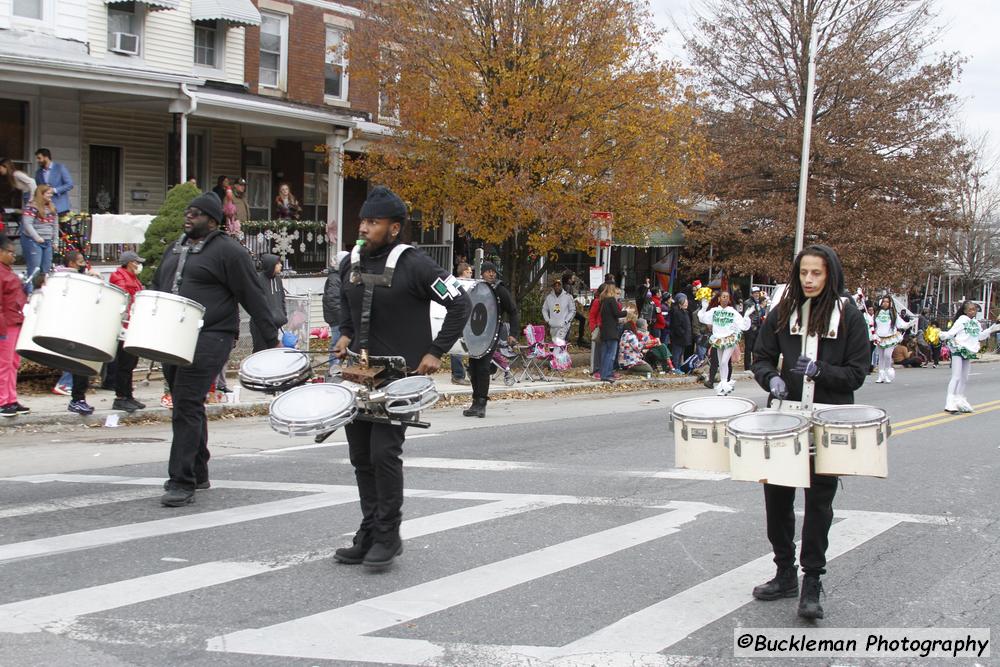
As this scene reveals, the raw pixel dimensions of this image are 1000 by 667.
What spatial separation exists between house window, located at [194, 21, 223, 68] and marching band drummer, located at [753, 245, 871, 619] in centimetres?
2148

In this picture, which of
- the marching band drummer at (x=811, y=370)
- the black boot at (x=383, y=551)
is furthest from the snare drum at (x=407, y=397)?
the marching band drummer at (x=811, y=370)

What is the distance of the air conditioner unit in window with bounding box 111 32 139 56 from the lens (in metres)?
22.5

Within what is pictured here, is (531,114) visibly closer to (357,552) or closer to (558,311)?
(558,311)

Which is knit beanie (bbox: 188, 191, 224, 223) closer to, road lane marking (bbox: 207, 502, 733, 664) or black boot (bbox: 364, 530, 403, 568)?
black boot (bbox: 364, 530, 403, 568)

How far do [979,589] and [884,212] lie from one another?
27.7 meters

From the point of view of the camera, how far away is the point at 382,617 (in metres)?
5.26

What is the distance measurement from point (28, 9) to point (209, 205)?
16.1 m

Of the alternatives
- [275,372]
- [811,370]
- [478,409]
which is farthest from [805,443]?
[478,409]

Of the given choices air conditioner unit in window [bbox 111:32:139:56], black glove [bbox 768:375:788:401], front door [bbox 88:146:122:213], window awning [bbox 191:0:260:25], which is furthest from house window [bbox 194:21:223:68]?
black glove [bbox 768:375:788:401]

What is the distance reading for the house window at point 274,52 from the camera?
85.0ft

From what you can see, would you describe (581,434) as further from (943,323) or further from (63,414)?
(943,323)

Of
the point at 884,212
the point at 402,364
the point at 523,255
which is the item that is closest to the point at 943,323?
the point at 884,212

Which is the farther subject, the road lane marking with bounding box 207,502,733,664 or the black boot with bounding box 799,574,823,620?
the black boot with bounding box 799,574,823,620

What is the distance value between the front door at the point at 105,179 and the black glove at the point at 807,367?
20.1 meters
